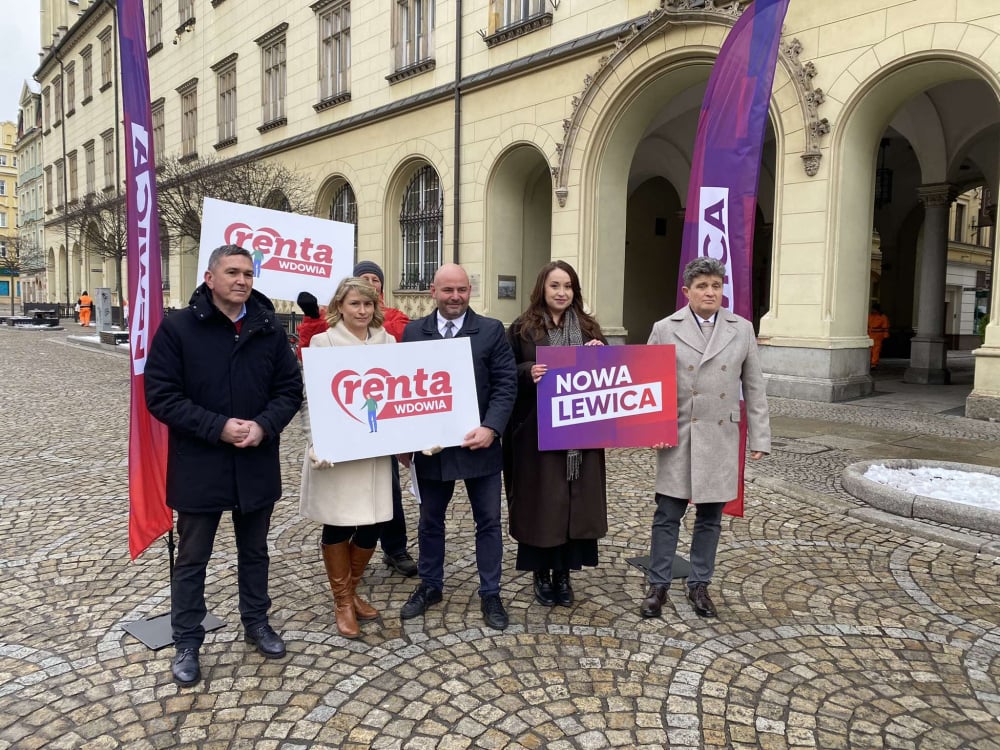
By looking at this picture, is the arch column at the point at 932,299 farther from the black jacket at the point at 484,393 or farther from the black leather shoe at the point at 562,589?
the black jacket at the point at 484,393

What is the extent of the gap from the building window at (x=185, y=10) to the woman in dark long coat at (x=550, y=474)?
94.1 feet

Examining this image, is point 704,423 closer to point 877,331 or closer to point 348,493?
point 348,493

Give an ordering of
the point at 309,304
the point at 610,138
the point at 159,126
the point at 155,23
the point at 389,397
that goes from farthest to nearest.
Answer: the point at 159,126, the point at 155,23, the point at 610,138, the point at 309,304, the point at 389,397

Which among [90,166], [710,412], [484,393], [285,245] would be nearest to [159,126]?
[90,166]

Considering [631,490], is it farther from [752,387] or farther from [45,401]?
[45,401]


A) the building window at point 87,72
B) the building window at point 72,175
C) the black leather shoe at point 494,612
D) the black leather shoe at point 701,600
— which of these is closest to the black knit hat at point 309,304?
the black leather shoe at point 494,612

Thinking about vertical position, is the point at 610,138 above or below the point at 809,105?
above

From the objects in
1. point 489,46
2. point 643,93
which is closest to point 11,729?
point 643,93

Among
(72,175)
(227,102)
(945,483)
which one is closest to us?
(945,483)

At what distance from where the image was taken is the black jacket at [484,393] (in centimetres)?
360

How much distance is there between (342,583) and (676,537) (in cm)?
174

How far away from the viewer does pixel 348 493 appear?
11.2 feet

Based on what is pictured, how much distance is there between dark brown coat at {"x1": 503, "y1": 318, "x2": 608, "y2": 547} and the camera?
3711mm

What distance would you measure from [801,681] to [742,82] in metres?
3.47
